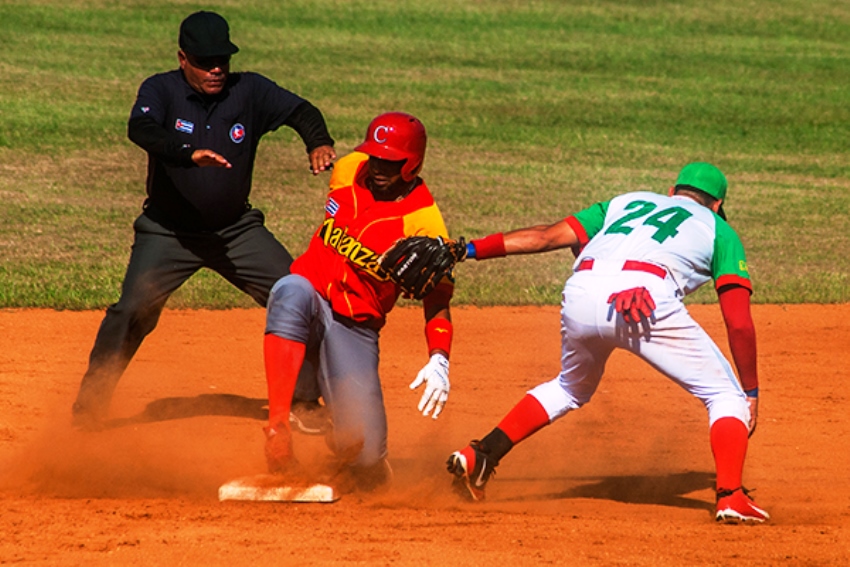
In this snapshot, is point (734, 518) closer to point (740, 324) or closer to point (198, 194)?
point (740, 324)

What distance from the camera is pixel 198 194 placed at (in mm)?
7215

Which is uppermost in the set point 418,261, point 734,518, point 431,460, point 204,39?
point 204,39

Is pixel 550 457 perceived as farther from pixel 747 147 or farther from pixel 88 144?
pixel 747 147

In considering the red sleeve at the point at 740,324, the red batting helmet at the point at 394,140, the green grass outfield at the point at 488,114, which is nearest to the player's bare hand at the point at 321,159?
the red batting helmet at the point at 394,140

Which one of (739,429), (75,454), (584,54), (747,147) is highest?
(584,54)

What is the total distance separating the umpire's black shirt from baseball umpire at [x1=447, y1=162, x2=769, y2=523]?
5.82ft

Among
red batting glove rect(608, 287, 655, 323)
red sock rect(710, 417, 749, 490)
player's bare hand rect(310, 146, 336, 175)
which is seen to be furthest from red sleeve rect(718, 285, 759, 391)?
player's bare hand rect(310, 146, 336, 175)

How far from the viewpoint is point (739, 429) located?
6.05 meters

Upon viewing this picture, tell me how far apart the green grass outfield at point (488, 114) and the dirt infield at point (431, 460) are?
1.27 meters

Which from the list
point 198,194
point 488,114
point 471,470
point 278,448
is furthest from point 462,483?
point 488,114

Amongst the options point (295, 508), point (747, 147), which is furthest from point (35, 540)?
point (747, 147)

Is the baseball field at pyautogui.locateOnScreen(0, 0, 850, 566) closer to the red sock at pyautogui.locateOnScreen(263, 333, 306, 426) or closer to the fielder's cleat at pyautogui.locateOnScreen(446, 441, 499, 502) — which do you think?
the fielder's cleat at pyautogui.locateOnScreen(446, 441, 499, 502)

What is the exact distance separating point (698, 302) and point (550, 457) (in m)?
4.42

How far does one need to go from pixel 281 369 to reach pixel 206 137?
176 centimetres
